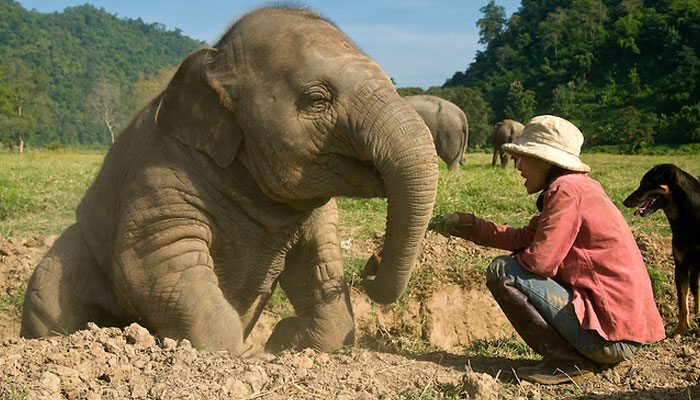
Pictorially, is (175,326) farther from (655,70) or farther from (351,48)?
(655,70)

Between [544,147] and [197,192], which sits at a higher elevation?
[544,147]

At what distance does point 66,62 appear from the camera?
15062cm

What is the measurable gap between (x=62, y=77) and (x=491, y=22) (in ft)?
311

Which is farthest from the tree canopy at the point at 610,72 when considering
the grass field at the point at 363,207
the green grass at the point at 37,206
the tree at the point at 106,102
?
the tree at the point at 106,102

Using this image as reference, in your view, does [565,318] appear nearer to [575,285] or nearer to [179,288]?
[575,285]

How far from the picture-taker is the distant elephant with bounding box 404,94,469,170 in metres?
21.3

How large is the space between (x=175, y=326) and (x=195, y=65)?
1.60m

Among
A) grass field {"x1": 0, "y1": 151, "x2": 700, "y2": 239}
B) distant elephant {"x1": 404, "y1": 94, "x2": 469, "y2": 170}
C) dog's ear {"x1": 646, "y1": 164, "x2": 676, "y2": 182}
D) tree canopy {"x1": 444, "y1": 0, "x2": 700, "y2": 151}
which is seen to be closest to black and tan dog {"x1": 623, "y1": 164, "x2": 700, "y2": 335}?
dog's ear {"x1": 646, "y1": 164, "x2": 676, "y2": 182}

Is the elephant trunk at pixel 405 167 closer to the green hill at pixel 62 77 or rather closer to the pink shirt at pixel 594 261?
the pink shirt at pixel 594 261

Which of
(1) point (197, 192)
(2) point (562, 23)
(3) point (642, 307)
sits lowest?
(3) point (642, 307)

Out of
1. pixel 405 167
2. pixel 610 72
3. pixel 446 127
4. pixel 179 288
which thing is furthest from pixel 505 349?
pixel 610 72

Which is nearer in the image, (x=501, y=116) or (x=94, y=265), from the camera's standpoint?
(x=94, y=265)

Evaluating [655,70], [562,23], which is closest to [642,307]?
[655,70]

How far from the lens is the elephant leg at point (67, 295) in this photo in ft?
14.8
